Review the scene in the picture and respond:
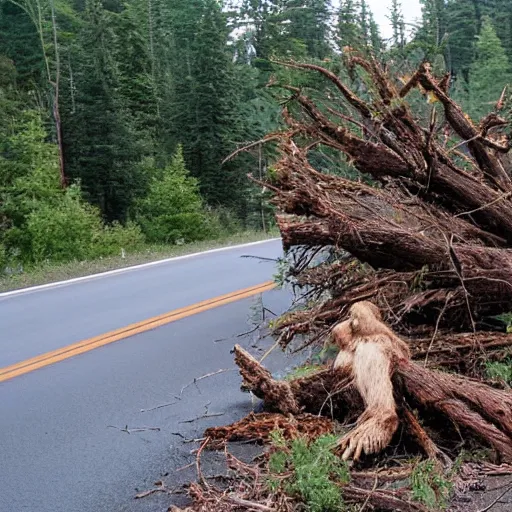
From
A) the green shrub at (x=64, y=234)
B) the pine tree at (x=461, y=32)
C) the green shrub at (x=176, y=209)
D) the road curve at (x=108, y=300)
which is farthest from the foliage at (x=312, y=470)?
the pine tree at (x=461, y=32)

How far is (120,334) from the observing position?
7516mm

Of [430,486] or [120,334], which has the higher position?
[430,486]

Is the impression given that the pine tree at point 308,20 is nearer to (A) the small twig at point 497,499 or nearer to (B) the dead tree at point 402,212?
(B) the dead tree at point 402,212

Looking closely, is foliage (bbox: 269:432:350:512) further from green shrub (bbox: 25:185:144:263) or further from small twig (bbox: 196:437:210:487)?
green shrub (bbox: 25:185:144:263)

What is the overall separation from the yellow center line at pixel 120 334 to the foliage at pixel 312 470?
329 cm

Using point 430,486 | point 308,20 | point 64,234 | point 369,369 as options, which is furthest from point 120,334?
point 308,20

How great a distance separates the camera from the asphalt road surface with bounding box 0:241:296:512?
3982mm

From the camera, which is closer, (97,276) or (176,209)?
(97,276)

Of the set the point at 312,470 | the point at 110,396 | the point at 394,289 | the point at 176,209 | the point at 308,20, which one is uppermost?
the point at 308,20

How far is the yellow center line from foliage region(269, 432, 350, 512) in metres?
3.29

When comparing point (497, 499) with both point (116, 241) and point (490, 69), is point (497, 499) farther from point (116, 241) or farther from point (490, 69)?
point (490, 69)

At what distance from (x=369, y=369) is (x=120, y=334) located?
3.93 meters

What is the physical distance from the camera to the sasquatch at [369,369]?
3777 millimetres

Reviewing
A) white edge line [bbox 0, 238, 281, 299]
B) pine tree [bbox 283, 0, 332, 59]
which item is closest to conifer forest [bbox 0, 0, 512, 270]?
pine tree [bbox 283, 0, 332, 59]
